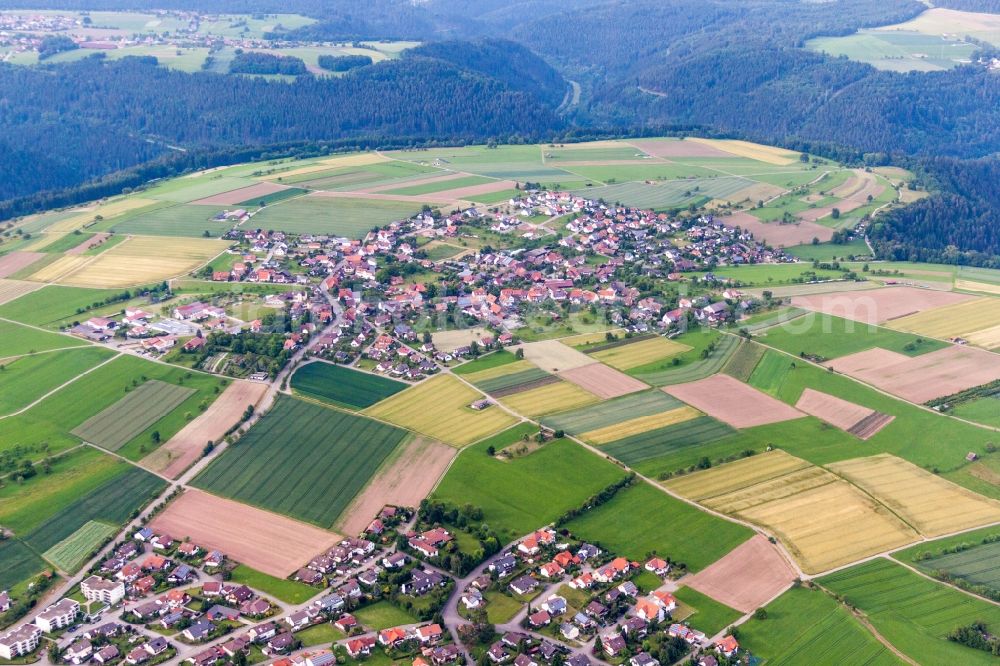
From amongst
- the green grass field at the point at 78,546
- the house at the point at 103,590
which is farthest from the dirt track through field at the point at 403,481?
the green grass field at the point at 78,546

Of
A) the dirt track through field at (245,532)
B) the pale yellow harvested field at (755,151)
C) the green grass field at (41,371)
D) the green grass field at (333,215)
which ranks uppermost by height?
the pale yellow harvested field at (755,151)

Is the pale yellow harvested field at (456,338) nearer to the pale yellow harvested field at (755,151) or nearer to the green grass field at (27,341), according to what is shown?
the green grass field at (27,341)

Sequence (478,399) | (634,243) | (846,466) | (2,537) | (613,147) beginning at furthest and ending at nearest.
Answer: (613,147)
(634,243)
(478,399)
(846,466)
(2,537)

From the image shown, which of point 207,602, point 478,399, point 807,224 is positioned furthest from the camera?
point 807,224

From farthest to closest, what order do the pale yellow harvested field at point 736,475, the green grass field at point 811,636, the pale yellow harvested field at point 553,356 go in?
1. the pale yellow harvested field at point 553,356
2. the pale yellow harvested field at point 736,475
3. the green grass field at point 811,636

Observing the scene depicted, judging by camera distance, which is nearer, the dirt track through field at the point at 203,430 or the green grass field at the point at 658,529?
the green grass field at the point at 658,529

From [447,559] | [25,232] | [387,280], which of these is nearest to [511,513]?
[447,559]

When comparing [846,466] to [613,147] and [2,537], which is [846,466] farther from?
[613,147]
